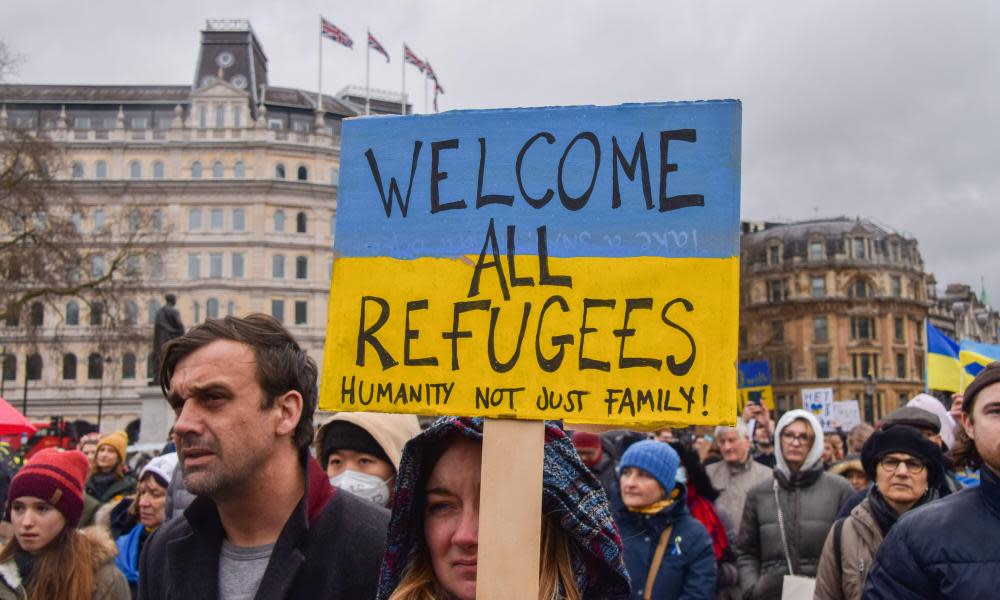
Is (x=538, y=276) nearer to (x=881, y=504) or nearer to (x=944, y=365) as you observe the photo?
(x=881, y=504)

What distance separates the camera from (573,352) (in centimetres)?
214

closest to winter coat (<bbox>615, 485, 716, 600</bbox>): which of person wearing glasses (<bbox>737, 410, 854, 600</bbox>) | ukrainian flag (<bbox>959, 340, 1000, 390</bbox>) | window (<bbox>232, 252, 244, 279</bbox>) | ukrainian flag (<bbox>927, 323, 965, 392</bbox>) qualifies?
person wearing glasses (<bbox>737, 410, 854, 600</bbox>)

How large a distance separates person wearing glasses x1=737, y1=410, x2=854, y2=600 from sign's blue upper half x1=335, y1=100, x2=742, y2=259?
3619 mm

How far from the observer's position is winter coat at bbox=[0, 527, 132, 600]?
3.63 meters

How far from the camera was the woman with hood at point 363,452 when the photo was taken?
347 centimetres

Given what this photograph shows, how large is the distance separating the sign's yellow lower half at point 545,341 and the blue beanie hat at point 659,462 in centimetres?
271

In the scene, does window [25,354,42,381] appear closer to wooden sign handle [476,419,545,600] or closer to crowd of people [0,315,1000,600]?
crowd of people [0,315,1000,600]

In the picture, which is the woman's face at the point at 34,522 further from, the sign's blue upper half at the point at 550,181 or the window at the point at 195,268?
the window at the point at 195,268

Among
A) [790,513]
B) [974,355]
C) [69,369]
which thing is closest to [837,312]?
[69,369]

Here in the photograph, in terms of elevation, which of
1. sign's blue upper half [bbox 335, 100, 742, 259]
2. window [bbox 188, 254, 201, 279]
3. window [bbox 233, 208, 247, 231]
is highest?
window [bbox 233, 208, 247, 231]

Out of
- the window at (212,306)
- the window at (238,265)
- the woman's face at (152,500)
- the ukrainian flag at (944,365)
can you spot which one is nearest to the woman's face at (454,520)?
the woman's face at (152,500)

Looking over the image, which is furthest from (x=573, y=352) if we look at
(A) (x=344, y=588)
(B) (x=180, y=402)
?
(B) (x=180, y=402)

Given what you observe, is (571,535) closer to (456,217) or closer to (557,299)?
(557,299)

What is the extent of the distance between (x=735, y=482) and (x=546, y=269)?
493 cm
